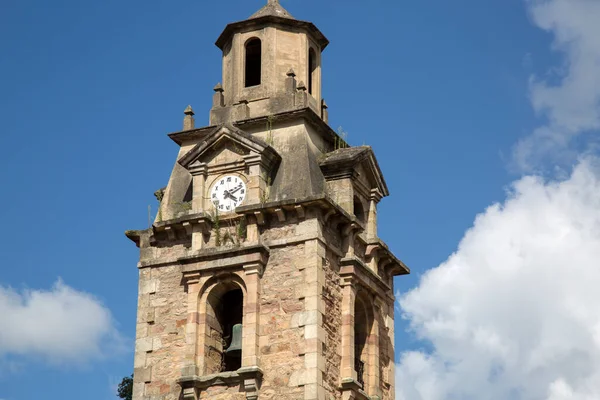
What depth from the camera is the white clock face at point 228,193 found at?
126ft

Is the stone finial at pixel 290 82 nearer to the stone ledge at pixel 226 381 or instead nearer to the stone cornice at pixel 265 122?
the stone cornice at pixel 265 122

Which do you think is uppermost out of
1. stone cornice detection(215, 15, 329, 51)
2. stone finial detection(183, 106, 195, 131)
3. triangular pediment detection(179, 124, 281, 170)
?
stone cornice detection(215, 15, 329, 51)

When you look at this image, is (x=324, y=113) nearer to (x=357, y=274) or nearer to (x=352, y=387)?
(x=357, y=274)

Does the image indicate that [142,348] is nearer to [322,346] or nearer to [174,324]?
[174,324]

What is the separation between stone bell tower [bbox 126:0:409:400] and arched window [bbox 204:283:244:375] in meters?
0.05

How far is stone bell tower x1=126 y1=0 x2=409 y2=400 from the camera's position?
119ft

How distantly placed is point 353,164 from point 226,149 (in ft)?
11.5

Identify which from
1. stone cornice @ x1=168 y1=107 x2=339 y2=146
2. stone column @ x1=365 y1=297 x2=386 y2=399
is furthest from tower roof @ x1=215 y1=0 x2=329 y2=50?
stone column @ x1=365 y1=297 x2=386 y2=399

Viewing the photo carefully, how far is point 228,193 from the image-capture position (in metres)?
38.7

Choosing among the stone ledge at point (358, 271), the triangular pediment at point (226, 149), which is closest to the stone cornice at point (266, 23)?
the triangular pediment at point (226, 149)

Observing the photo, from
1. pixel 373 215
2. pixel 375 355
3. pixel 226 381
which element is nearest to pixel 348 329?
pixel 375 355

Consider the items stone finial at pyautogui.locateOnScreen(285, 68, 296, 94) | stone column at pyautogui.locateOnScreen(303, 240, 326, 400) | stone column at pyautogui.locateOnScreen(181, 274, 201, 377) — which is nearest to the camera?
stone column at pyautogui.locateOnScreen(303, 240, 326, 400)

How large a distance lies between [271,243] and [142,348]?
4464 millimetres

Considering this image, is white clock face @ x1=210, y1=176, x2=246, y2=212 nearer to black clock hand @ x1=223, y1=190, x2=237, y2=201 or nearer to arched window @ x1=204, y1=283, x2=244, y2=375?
black clock hand @ x1=223, y1=190, x2=237, y2=201
